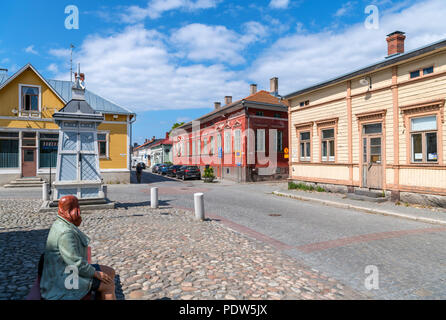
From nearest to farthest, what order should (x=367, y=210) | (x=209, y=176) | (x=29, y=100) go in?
(x=367, y=210) < (x=29, y=100) < (x=209, y=176)

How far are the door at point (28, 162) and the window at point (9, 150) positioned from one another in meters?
0.45

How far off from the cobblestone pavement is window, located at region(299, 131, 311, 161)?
1123 cm

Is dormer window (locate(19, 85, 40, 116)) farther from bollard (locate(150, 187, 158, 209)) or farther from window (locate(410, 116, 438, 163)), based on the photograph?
window (locate(410, 116, 438, 163))

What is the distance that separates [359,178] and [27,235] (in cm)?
1353

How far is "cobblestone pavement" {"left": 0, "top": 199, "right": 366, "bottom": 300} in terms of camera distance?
4.21 m

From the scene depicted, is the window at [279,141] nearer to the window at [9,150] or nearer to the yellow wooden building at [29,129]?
the yellow wooden building at [29,129]

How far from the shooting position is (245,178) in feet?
85.4

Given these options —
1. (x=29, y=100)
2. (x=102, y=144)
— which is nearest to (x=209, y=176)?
(x=102, y=144)

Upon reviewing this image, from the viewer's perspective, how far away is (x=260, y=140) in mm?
27016

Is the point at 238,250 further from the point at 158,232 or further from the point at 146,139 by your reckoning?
the point at 146,139

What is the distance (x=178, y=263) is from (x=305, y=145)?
14864 millimetres

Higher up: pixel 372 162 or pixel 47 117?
pixel 47 117

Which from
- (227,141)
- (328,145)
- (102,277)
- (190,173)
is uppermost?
(227,141)

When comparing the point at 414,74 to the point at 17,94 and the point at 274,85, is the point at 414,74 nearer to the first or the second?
the point at 274,85
